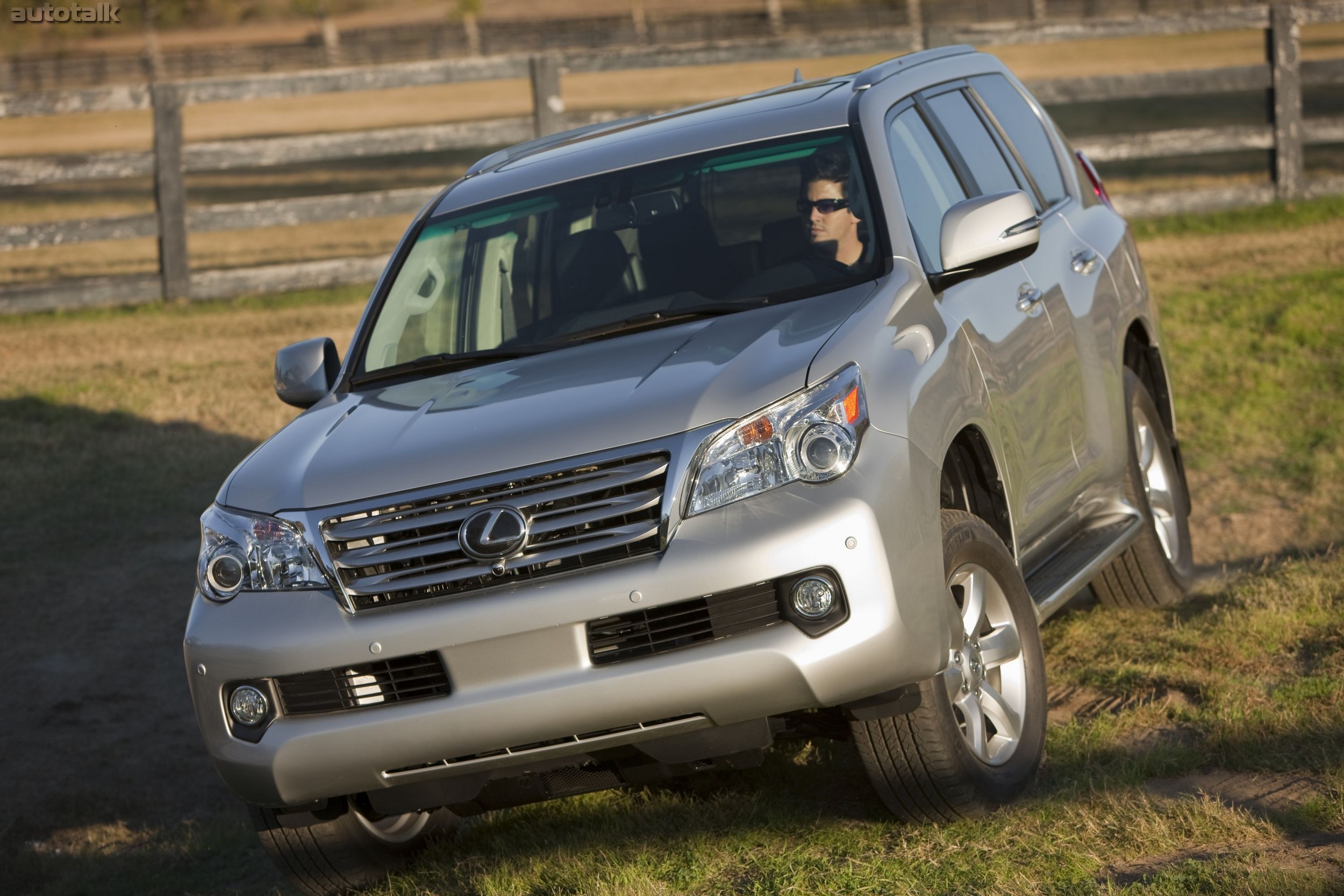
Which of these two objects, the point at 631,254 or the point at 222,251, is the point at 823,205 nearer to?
the point at 631,254

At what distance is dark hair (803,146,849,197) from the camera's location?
5.14 metres

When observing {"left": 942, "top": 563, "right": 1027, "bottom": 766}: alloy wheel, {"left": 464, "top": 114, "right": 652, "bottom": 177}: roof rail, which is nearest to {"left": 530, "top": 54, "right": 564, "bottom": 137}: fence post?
{"left": 464, "top": 114, "right": 652, "bottom": 177}: roof rail

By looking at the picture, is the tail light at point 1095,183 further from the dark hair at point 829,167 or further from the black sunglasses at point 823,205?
the black sunglasses at point 823,205

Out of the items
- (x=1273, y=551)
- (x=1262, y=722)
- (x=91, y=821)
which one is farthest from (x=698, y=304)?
(x=1273, y=551)

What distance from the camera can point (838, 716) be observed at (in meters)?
4.11

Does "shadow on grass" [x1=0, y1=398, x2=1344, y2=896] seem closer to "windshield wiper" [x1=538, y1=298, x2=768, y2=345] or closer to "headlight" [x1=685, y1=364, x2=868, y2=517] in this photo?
"headlight" [x1=685, y1=364, x2=868, y2=517]

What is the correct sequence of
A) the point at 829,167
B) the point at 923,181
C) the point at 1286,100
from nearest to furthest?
the point at 829,167, the point at 923,181, the point at 1286,100

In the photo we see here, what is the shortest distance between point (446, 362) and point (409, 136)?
31.5 feet

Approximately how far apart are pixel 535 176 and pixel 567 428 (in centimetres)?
184

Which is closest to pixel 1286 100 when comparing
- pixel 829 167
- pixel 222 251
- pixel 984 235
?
pixel 829 167

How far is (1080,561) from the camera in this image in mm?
5367

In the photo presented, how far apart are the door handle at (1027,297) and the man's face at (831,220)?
0.66 metres

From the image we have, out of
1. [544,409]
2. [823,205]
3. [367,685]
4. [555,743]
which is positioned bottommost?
[555,743]

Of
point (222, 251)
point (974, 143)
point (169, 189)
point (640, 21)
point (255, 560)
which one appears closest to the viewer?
point (255, 560)
